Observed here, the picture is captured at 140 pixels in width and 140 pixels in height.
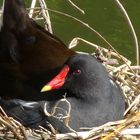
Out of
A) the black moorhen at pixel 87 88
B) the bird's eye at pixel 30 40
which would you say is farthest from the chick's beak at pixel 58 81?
the bird's eye at pixel 30 40

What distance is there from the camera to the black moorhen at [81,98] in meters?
4.47

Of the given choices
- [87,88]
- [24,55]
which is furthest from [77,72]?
[24,55]

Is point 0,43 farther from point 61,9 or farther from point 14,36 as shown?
point 61,9

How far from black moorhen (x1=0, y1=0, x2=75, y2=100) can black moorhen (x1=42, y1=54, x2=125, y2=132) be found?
10 cm

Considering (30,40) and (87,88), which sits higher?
(30,40)

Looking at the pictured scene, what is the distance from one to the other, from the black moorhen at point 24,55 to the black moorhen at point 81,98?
9 centimetres

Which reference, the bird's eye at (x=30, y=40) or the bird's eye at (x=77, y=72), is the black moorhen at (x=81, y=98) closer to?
the bird's eye at (x=77, y=72)

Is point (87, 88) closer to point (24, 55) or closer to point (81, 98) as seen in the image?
point (81, 98)

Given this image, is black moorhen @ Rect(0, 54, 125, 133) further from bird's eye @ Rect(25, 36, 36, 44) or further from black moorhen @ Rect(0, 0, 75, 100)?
bird's eye @ Rect(25, 36, 36, 44)

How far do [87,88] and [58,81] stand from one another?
0.18 metres

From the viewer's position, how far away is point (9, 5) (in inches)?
186

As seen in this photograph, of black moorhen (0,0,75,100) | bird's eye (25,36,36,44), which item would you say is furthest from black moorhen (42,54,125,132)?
bird's eye (25,36,36,44)

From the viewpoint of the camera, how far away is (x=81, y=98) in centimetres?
457

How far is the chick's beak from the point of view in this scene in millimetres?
4504
